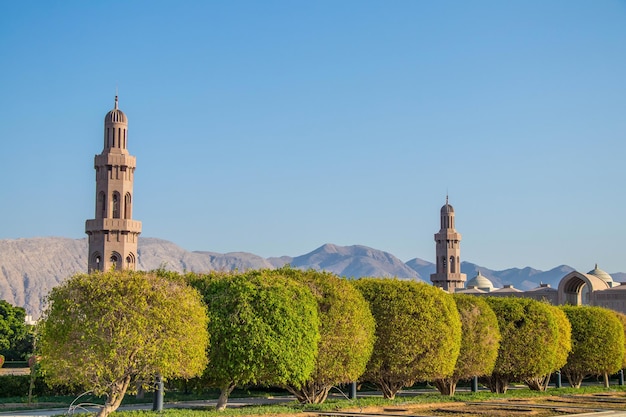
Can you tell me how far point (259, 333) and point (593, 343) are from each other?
22.8 meters

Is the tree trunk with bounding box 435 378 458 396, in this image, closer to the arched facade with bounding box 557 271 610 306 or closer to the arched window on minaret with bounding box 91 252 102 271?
the arched window on minaret with bounding box 91 252 102 271

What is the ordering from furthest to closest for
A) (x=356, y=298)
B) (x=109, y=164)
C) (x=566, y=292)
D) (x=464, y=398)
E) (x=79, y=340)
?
1. (x=566, y=292)
2. (x=109, y=164)
3. (x=464, y=398)
4. (x=356, y=298)
5. (x=79, y=340)

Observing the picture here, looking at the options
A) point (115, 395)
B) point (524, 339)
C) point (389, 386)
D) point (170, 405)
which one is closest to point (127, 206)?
point (170, 405)

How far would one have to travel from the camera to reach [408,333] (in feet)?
102

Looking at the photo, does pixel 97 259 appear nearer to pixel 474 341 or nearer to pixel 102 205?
pixel 102 205

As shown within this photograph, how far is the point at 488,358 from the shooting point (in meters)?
34.6

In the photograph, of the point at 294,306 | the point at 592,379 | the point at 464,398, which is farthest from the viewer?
the point at 592,379

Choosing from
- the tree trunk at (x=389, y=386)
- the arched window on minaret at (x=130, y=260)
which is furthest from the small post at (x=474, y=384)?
the arched window on minaret at (x=130, y=260)

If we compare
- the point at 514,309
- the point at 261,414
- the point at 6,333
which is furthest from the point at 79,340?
the point at 6,333

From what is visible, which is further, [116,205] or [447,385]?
[116,205]

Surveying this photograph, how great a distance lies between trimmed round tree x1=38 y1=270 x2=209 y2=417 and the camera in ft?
72.7

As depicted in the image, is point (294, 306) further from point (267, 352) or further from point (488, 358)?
point (488, 358)

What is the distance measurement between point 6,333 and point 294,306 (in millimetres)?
54791

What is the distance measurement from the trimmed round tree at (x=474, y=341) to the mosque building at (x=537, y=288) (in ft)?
103
